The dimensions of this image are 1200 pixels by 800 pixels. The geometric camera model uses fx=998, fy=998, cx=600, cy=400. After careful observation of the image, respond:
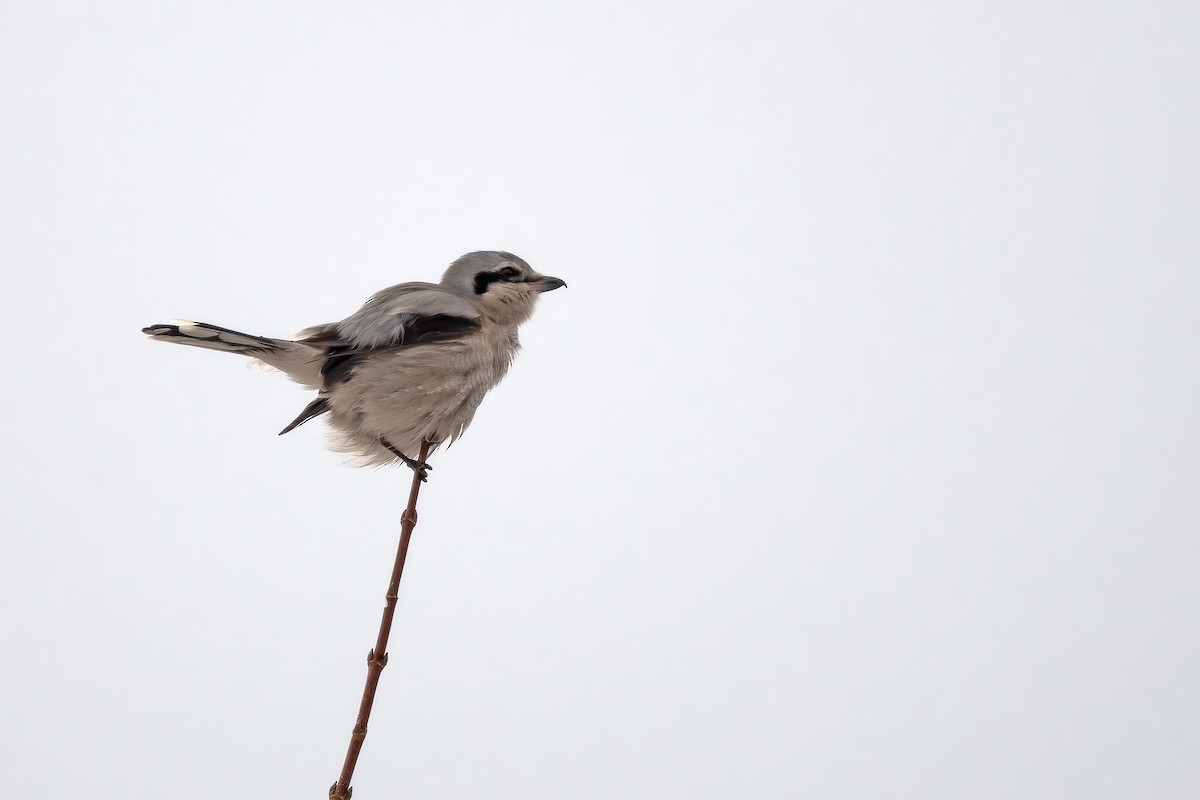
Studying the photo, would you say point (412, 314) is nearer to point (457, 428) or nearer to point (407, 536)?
point (457, 428)

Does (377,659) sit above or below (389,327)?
below

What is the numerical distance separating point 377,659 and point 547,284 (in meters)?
2.49

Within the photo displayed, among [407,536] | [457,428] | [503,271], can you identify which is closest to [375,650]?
[407,536]

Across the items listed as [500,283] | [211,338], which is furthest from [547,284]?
[211,338]

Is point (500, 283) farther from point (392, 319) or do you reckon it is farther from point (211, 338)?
point (211, 338)

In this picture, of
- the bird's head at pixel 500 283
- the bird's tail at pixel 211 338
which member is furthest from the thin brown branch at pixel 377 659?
the bird's head at pixel 500 283

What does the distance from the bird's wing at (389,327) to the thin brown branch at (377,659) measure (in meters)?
1.03

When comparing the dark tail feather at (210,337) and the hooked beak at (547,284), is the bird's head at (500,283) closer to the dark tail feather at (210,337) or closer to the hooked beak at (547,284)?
the hooked beak at (547,284)

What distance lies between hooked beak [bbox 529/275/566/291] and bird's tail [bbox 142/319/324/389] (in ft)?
3.92

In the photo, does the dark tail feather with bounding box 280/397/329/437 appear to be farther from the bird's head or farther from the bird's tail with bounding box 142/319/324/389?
the bird's head

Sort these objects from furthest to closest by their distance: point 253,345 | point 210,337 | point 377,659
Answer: point 253,345, point 210,337, point 377,659

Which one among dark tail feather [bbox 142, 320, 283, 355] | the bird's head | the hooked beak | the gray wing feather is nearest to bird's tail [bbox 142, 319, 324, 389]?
dark tail feather [bbox 142, 320, 283, 355]

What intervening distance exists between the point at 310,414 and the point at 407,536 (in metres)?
1.19

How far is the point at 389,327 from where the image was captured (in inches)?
161
